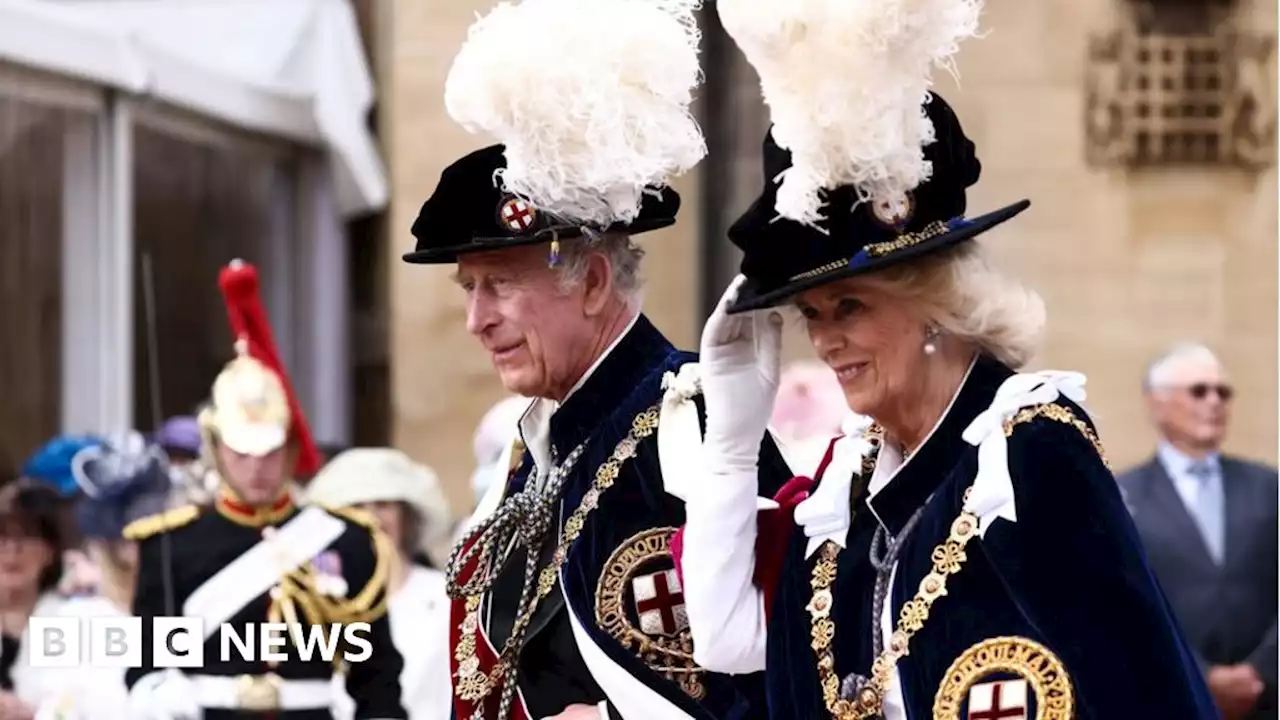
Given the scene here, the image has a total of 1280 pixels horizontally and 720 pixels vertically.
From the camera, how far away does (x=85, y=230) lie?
29.8ft

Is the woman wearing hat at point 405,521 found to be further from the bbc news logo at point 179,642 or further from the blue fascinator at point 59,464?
the blue fascinator at point 59,464

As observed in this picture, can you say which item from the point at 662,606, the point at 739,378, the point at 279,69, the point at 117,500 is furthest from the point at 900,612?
the point at 279,69

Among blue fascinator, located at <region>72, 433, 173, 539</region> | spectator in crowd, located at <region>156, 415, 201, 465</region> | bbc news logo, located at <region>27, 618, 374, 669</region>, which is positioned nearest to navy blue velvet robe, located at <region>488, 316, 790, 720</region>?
bbc news logo, located at <region>27, 618, 374, 669</region>

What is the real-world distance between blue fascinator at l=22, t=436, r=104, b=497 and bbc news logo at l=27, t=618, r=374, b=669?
1.52 m

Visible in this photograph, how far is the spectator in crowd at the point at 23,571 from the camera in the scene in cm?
656

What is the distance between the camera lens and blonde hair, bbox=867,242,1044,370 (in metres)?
3.24

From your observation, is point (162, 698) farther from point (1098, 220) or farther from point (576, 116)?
point (1098, 220)

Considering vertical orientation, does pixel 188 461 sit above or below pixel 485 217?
below

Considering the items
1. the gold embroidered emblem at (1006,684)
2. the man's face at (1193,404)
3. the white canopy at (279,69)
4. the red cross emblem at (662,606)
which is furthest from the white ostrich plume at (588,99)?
the white canopy at (279,69)

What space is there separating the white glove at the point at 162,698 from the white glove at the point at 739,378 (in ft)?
8.39

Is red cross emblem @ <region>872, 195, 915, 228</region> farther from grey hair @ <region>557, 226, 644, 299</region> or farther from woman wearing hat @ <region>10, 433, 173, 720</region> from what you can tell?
woman wearing hat @ <region>10, 433, 173, 720</region>

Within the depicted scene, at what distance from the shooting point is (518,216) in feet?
12.7

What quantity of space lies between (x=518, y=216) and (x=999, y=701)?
3.83ft

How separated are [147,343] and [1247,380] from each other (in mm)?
3872
